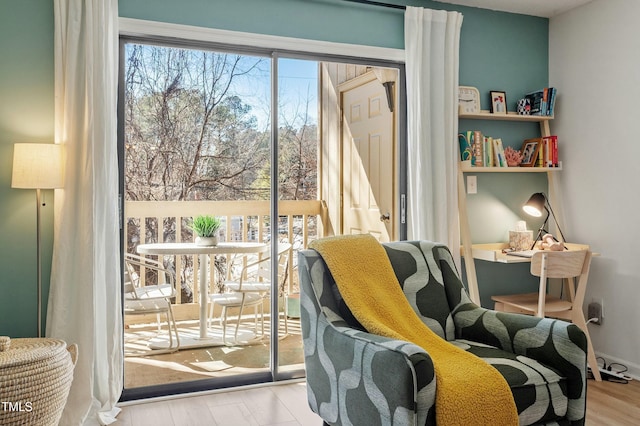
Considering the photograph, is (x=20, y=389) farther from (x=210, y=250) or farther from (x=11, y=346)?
(x=210, y=250)

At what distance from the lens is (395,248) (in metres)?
2.69

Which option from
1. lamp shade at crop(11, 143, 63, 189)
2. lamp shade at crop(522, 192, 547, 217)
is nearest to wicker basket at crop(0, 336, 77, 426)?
lamp shade at crop(11, 143, 63, 189)

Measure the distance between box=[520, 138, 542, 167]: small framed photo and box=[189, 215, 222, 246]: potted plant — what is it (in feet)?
7.42

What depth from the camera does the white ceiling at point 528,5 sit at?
3777 millimetres

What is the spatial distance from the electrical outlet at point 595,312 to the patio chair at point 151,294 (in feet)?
9.46

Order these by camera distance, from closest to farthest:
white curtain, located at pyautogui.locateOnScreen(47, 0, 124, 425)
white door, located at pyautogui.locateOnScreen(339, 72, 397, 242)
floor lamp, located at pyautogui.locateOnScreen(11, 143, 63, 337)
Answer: floor lamp, located at pyautogui.locateOnScreen(11, 143, 63, 337)
white curtain, located at pyautogui.locateOnScreen(47, 0, 124, 425)
white door, located at pyautogui.locateOnScreen(339, 72, 397, 242)

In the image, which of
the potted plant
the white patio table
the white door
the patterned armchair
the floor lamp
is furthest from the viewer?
the white door

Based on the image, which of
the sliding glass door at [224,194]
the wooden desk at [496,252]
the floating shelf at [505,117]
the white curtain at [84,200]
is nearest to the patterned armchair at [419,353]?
the wooden desk at [496,252]

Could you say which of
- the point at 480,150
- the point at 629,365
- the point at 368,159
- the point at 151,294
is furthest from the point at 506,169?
the point at 151,294

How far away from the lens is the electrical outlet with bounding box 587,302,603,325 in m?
3.77

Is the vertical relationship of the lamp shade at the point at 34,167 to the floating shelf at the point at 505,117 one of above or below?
below

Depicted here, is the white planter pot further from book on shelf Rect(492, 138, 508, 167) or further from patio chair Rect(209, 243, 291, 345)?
book on shelf Rect(492, 138, 508, 167)

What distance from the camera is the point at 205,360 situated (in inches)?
142

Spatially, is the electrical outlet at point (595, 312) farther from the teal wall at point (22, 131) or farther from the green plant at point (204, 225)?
the teal wall at point (22, 131)
